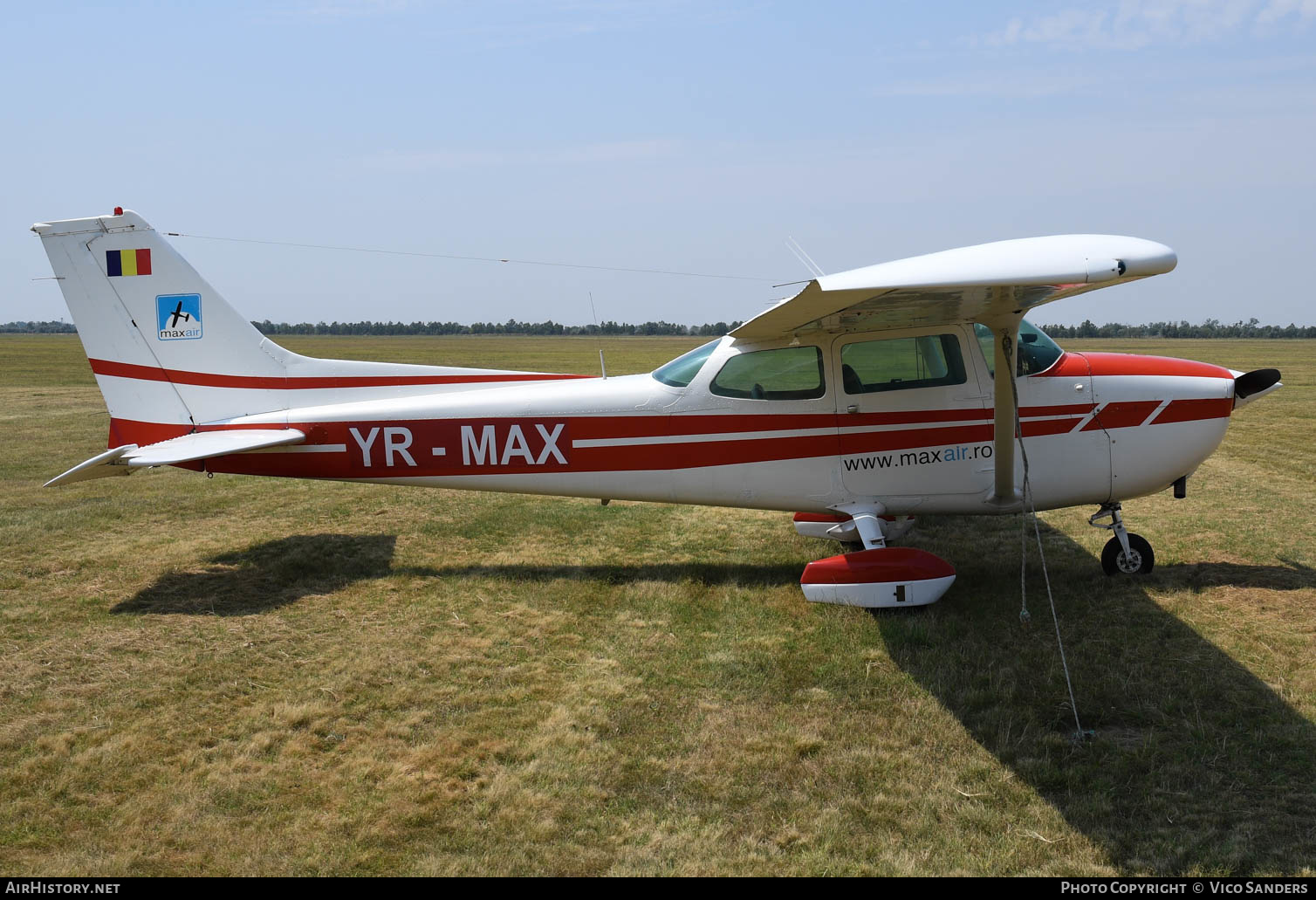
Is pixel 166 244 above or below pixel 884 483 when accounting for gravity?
above

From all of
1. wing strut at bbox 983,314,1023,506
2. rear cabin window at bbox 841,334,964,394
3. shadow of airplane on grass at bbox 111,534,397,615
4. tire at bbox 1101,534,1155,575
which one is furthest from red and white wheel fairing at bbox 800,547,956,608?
shadow of airplane on grass at bbox 111,534,397,615

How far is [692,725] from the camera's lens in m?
4.32

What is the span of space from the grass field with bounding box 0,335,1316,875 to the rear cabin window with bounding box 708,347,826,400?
61.0 inches

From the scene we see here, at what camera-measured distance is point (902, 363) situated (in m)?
6.29

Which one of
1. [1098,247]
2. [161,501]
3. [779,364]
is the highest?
[1098,247]

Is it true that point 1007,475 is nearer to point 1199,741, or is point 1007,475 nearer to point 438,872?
point 1199,741

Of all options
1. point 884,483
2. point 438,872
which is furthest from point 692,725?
point 884,483

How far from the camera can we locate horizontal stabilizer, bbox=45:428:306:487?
6.30 m

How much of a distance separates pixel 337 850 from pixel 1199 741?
13.1ft

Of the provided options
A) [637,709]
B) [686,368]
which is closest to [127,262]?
[686,368]

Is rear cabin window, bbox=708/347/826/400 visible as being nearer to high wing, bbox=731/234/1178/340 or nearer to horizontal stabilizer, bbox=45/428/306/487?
high wing, bbox=731/234/1178/340

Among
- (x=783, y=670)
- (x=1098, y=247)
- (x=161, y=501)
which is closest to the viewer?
(x=1098, y=247)

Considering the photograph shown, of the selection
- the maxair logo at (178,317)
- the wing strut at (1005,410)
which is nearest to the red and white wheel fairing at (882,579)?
the wing strut at (1005,410)

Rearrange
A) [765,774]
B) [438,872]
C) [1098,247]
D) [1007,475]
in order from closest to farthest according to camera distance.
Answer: [438,872], [765,774], [1098,247], [1007,475]
